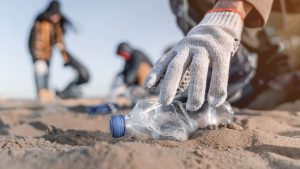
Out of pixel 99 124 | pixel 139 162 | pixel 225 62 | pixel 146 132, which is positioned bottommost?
pixel 99 124

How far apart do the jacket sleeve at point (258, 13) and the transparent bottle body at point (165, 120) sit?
1.55 feet

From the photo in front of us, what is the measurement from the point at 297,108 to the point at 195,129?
78.4 inches

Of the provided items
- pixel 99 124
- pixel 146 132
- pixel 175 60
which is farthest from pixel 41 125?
pixel 175 60

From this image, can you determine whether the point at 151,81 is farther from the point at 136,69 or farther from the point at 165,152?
the point at 136,69

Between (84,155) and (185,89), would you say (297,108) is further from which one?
(84,155)

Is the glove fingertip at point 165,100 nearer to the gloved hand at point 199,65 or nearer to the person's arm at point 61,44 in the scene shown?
the gloved hand at point 199,65

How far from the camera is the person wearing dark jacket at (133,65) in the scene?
235 inches

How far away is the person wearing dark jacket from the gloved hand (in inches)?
166

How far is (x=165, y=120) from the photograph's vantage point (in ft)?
6.27

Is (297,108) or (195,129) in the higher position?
(195,129)

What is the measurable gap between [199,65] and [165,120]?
43 cm

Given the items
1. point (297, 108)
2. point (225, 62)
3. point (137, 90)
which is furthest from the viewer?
point (137, 90)

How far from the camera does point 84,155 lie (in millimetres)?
1108

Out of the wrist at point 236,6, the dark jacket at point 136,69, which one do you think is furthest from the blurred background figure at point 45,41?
the wrist at point 236,6
